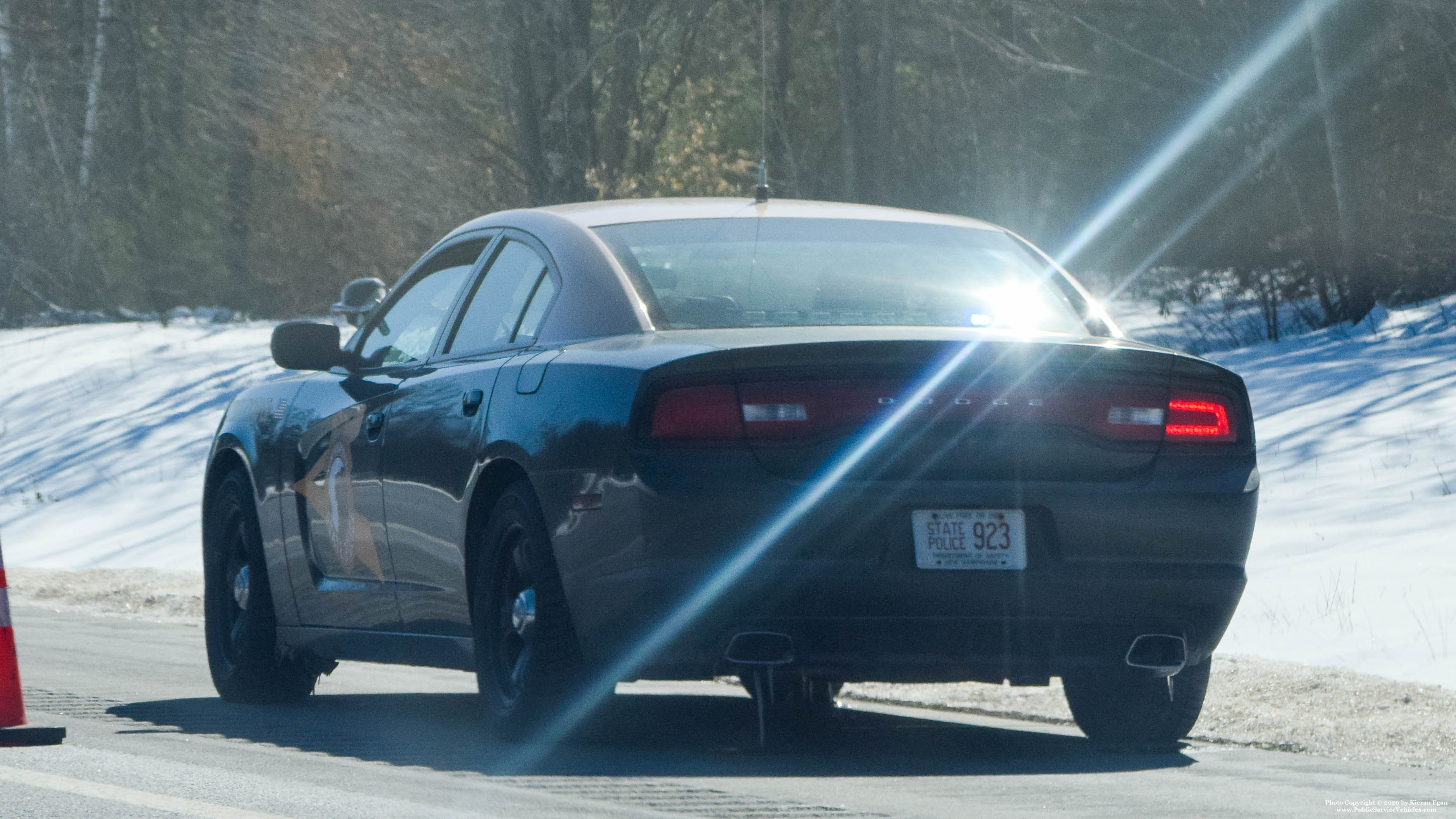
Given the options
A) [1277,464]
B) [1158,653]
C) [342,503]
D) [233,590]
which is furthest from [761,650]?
[1277,464]

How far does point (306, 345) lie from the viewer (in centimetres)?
736

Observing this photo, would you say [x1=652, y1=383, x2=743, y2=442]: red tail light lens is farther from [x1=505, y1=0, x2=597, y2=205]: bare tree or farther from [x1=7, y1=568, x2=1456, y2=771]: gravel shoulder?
[x1=505, y1=0, x2=597, y2=205]: bare tree

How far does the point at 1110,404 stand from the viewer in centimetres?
563

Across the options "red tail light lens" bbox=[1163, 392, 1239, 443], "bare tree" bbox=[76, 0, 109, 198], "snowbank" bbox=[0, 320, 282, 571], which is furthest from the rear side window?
"bare tree" bbox=[76, 0, 109, 198]

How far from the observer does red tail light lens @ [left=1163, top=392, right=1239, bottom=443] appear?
5.73 m

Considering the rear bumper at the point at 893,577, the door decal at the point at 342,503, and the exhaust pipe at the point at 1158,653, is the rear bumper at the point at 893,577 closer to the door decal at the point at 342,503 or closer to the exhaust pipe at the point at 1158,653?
the exhaust pipe at the point at 1158,653

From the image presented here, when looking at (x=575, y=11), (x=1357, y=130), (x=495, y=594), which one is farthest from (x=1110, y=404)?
(x=575, y=11)

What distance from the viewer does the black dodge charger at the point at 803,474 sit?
17.7 feet

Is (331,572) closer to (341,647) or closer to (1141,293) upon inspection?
(341,647)

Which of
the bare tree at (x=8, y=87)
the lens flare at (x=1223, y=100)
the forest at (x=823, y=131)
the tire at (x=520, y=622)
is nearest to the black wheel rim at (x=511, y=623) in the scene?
the tire at (x=520, y=622)

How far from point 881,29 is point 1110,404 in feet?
64.8

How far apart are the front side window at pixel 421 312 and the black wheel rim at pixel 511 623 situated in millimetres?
1158

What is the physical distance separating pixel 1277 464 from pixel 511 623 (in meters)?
8.07

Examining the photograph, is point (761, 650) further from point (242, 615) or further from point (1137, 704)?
point (242, 615)
